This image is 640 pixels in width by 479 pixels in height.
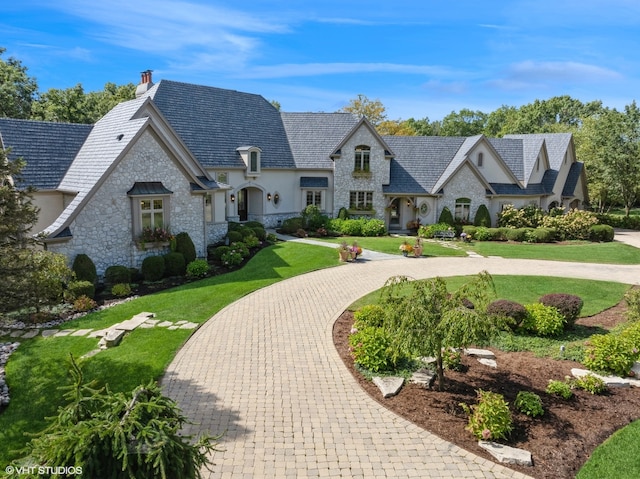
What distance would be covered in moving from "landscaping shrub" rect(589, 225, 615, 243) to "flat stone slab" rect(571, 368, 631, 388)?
26323 millimetres

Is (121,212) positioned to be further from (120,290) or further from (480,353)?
(480,353)

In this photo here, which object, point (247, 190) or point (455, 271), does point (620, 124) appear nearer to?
point (455, 271)

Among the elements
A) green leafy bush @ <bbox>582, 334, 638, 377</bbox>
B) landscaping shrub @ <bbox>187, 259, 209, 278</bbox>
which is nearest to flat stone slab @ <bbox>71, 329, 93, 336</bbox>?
landscaping shrub @ <bbox>187, 259, 209, 278</bbox>

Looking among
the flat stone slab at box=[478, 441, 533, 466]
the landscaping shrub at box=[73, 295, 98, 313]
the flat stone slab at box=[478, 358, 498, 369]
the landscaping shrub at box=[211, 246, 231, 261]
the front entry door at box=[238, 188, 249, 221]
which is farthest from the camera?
the front entry door at box=[238, 188, 249, 221]

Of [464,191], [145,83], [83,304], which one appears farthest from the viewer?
[464,191]

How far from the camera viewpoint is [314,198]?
37594 mm

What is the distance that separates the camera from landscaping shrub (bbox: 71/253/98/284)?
62.0 feet

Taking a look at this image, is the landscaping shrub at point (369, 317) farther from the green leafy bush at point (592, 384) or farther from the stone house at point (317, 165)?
the stone house at point (317, 165)

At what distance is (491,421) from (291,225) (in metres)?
26.2

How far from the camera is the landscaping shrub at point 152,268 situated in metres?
20.9

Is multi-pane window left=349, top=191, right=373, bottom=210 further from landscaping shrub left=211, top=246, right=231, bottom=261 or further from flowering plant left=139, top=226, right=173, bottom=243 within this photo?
flowering plant left=139, top=226, right=173, bottom=243

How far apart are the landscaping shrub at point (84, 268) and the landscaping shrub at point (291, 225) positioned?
16788 millimetres

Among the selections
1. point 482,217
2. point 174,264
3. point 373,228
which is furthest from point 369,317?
point 482,217

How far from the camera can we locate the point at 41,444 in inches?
205
